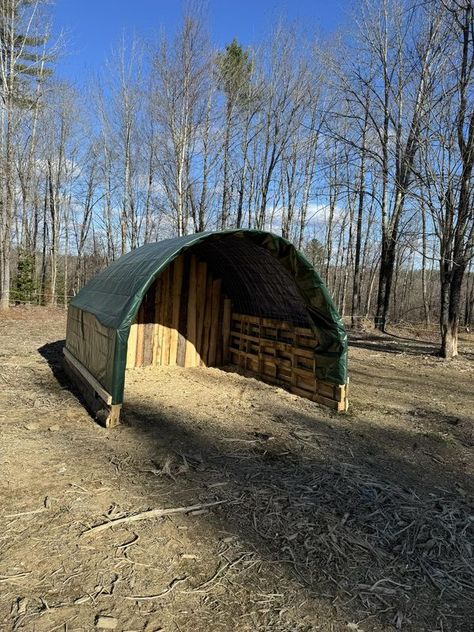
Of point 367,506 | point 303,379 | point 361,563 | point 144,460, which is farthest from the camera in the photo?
point 303,379

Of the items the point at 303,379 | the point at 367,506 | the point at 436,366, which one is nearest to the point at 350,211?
the point at 436,366

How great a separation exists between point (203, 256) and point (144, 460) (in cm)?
547

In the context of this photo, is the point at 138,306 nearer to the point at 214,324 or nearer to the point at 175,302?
the point at 175,302

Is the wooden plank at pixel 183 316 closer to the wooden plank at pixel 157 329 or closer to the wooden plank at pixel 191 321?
the wooden plank at pixel 191 321

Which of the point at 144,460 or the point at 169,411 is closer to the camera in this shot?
the point at 144,460

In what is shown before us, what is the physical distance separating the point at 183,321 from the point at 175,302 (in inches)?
17.2

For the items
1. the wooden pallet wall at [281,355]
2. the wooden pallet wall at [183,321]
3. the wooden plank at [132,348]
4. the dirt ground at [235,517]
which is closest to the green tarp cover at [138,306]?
the wooden pallet wall at [281,355]

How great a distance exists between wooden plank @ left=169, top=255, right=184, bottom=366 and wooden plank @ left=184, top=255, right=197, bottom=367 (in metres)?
0.21

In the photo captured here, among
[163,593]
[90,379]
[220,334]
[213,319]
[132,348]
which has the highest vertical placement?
[213,319]

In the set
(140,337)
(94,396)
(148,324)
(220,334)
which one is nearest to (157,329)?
(148,324)

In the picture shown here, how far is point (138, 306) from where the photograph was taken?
5.40 m

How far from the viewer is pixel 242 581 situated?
267 cm

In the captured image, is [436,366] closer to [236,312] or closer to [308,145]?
[236,312]

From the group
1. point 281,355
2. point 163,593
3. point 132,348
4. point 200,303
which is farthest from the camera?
point 200,303
